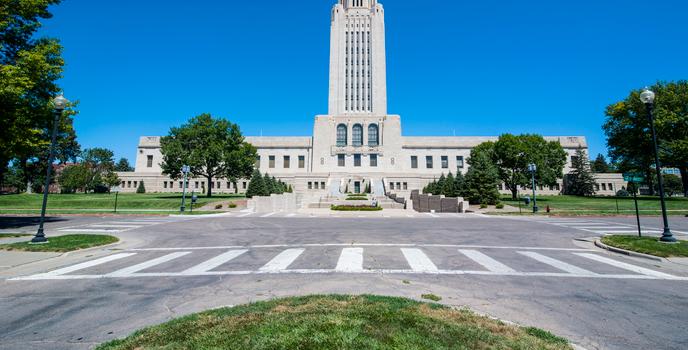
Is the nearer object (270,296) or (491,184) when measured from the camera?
(270,296)

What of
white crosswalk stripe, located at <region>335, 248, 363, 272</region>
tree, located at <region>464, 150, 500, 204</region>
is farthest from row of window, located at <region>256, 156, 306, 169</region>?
white crosswalk stripe, located at <region>335, 248, 363, 272</region>

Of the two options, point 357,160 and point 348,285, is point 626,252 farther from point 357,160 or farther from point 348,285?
point 357,160

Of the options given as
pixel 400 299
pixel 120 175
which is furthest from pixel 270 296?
pixel 120 175

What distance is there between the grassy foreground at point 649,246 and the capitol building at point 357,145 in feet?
160

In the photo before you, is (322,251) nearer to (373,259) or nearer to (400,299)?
(373,259)

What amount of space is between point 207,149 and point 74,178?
→ 43.4m

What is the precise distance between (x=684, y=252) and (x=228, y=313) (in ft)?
40.5

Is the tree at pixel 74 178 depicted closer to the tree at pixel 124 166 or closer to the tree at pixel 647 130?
the tree at pixel 124 166

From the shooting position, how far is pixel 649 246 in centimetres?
986

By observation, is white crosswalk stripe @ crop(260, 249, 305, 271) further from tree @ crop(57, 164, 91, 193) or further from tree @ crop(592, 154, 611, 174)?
tree @ crop(592, 154, 611, 174)

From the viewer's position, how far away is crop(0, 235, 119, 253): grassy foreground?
31.9 ft

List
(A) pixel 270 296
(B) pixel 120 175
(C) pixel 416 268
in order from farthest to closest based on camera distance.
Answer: (B) pixel 120 175 → (C) pixel 416 268 → (A) pixel 270 296

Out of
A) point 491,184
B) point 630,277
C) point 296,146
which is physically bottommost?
point 630,277

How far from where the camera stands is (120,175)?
2950 inches
